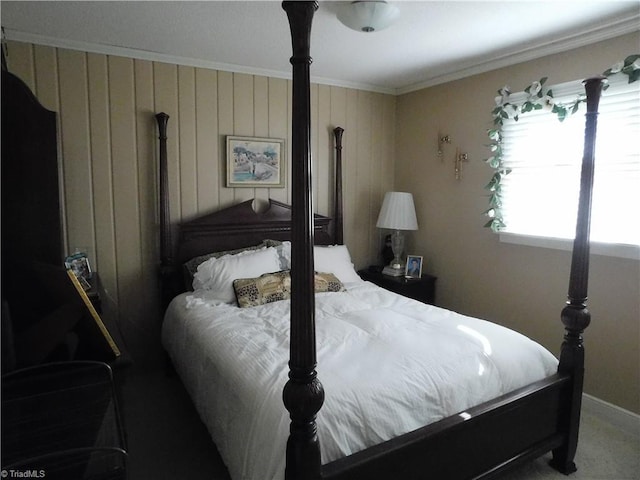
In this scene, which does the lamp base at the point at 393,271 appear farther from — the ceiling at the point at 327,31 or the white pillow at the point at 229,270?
the ceiling at the point at 327,31

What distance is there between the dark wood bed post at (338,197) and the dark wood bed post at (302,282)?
245cm

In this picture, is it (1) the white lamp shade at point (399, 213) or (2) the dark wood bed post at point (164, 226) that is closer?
(2) the dark wood bed post at point (164, 226)

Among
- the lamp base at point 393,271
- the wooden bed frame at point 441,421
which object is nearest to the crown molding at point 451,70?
the wooden bed frame at point 441,421

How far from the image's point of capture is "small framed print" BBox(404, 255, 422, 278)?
3.51 metres

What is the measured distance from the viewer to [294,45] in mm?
1133

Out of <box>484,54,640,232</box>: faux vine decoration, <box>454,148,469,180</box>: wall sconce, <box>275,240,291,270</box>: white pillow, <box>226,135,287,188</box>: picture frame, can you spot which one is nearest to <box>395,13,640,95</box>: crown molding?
<box>484,54,640,232</box>: faux vine decoration

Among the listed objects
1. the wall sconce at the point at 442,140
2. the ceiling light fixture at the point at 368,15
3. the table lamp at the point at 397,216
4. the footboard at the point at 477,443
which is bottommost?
the footboard at the point at 477,443

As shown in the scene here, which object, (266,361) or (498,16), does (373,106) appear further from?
(266,361)

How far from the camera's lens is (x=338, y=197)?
362 cm

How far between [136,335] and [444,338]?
221 centimetres

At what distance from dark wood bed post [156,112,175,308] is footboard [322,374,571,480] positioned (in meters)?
2.00

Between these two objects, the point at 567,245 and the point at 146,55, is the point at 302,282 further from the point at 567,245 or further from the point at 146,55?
the point at 146,55

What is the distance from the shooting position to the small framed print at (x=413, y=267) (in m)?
3.51

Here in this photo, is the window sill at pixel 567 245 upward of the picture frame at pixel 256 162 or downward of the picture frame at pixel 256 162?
downward
